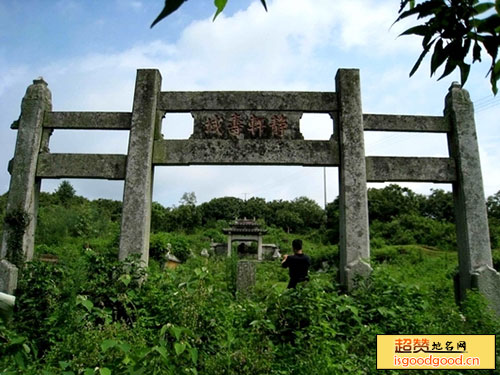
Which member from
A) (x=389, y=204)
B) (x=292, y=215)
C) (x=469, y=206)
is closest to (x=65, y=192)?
(x=292, y=215)

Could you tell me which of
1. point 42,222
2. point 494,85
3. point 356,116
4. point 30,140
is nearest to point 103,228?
point 42,222

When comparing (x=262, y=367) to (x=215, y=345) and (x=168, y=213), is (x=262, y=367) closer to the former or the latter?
(x=215, y=345)

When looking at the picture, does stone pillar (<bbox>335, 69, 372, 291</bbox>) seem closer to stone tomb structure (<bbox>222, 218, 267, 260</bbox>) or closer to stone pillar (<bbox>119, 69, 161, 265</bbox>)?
stone pillar (<bbox>119, 69, 161, 265</bbox>)

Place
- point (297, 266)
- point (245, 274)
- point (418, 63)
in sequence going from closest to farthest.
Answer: point (418, 63)
point (297, 266)
point (245, 274)

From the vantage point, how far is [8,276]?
580 centimetres

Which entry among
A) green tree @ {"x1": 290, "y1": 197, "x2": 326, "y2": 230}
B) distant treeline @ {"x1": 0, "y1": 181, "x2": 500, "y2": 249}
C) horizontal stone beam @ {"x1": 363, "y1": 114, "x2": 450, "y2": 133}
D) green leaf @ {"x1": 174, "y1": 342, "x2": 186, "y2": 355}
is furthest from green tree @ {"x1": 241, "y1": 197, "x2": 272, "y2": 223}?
green leaf @ {"x1": 174, "y1": 342, "x2": 186, "y2": 355}

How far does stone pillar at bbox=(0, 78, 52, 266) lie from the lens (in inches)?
243

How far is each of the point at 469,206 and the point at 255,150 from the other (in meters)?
3.48

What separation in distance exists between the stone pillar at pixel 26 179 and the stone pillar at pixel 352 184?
4956 mm

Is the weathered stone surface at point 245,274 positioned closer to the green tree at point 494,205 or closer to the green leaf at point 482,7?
the green leaf at point 482,7

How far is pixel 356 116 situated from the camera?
6590 mm

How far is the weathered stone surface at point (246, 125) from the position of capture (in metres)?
6.64

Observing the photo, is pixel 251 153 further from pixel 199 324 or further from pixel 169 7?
pixel 169 7

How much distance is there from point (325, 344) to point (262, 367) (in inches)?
27.0
